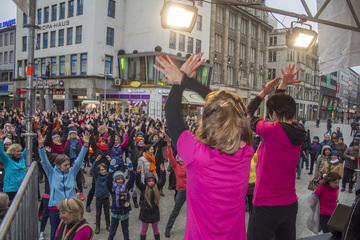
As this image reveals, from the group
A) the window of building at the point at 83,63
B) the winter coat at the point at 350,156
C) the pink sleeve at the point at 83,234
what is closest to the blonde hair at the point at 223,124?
the pink sleeve at the point at 83,234

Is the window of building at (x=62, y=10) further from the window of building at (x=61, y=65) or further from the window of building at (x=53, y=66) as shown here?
the window of building at (x=53, y=66)

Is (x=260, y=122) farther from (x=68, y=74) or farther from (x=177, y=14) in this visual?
(x=68, y=74)

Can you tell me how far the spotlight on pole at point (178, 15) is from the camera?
14.8ft

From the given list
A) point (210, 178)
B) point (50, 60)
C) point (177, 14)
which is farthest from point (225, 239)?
point (50, 60)

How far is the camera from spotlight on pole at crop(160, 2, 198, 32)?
452 cm

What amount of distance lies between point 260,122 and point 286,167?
514 millimetres

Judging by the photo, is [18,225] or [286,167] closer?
[18,225]

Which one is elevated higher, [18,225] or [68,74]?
[68,74]

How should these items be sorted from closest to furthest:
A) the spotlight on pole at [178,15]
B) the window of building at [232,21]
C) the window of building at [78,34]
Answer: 1. the spotlight on pole at [178,15]
2. the window of building at [78,34]
3. the window of building at [232,21]

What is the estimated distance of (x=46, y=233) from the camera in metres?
5.54

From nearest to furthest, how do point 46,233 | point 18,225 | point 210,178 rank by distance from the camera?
point 210,178, point 18,225, point 46,233

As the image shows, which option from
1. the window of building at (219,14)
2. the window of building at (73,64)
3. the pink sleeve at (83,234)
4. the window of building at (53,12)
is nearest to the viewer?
the pink sleeve at (83,234)

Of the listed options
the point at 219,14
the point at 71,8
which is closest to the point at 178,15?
the point at 71,8

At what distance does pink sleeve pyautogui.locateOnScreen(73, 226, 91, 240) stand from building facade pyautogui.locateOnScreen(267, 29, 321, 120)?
53.5 metres
